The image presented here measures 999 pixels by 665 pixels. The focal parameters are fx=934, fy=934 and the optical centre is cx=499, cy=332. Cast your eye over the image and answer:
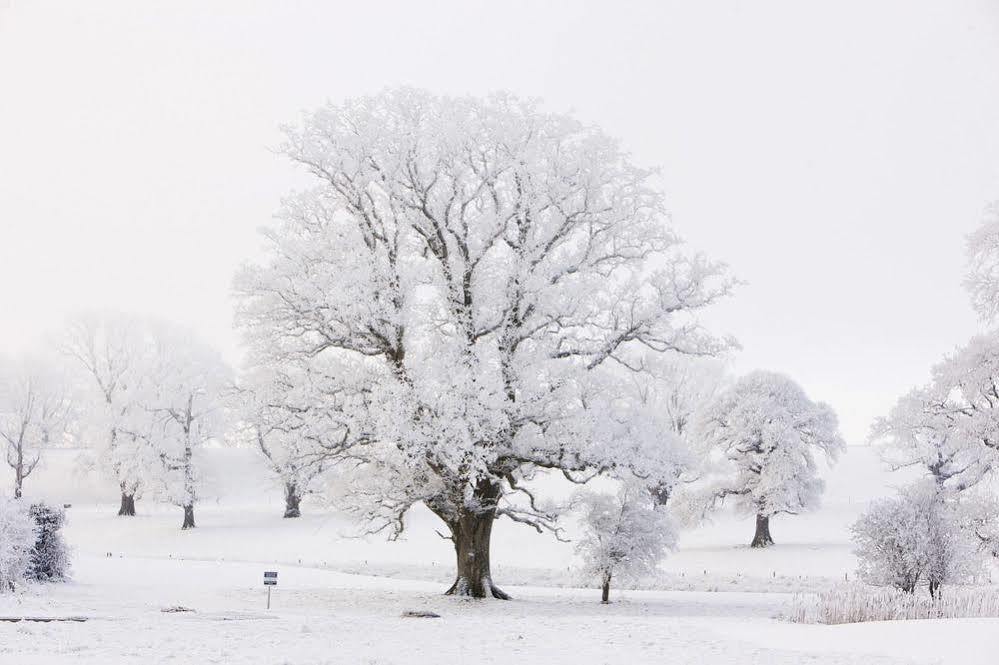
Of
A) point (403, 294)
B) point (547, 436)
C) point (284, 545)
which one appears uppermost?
point (403, 294)

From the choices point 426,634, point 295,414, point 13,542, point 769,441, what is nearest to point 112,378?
point 13,542

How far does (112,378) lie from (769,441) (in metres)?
40.3

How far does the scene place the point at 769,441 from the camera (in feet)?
135

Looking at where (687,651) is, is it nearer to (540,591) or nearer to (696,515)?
(540,591)

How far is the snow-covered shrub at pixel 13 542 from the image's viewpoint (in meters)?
21.1

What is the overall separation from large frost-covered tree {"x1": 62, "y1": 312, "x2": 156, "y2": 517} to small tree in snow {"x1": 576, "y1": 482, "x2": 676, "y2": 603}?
121 feet

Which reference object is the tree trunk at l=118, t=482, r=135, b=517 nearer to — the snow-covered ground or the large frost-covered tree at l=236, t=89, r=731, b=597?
the snow-covered ground

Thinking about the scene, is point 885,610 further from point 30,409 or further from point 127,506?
point 30,409

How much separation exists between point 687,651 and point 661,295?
12.6 metres

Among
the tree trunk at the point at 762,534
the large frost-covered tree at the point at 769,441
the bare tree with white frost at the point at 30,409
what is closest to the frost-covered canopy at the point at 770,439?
the large frost-covered tree at the point at 769,441

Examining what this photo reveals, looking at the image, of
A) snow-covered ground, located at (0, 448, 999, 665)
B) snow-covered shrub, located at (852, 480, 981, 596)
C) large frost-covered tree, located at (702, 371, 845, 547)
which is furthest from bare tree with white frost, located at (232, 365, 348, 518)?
large frost-covered tree, located at (702, 371, 845, 547)

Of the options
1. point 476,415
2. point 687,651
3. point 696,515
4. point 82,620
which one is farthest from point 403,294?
point 696,515

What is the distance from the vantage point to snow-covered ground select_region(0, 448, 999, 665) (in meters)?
12.9

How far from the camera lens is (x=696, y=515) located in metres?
42.2
